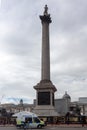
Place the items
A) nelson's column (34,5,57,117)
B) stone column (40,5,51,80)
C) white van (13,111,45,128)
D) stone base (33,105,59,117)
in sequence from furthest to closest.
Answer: stone column (40,5,51,80), nelson's column (34,5,57,117), stone base (33,105,59,117), white van (13,111,45,128)

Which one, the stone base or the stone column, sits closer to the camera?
the stone base

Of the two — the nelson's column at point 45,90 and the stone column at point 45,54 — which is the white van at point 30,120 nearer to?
the nelson's column at point 45,90

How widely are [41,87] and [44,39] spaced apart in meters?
9.89

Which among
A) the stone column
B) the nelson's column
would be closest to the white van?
the nelson's column

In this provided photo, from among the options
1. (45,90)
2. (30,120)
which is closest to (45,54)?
(45,90)

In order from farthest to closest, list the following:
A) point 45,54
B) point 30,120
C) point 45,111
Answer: point 45,54, point 45,111, point 30,120

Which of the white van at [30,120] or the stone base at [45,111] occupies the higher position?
the stone base at [45,111]

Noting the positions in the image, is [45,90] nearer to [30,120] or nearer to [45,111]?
[45,111]

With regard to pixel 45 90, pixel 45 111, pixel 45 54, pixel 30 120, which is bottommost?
pixel 30 120

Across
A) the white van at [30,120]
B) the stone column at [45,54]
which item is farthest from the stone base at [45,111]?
the white van at [30,120]

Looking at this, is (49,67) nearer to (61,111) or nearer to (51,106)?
(51,106)

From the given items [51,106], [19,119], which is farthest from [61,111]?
[19,119]

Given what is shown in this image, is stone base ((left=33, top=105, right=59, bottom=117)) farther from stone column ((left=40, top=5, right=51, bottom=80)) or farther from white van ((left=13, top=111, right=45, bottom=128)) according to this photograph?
white van ((left=13, top=111, right=45, bottom=128))

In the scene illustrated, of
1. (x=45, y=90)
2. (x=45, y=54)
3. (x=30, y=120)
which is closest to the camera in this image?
(x=30, y=120)
